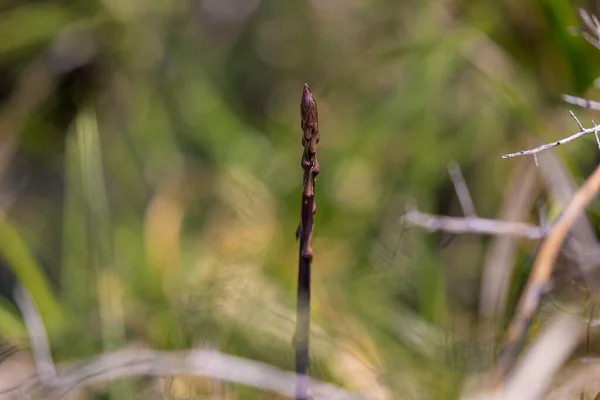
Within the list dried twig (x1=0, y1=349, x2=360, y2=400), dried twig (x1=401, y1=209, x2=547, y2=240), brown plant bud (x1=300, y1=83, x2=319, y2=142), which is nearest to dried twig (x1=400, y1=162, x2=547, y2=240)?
dried twig (x1=401, y1=209, x2=547, y2=240)

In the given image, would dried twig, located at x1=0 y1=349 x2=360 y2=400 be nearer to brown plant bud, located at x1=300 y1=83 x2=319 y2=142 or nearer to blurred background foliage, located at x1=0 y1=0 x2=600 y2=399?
blurred background foliage, located at x1=0 y1=0 x2=600 y2=399

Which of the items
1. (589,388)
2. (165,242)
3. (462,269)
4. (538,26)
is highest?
(538,26)

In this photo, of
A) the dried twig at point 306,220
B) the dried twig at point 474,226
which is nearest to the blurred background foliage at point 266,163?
the dried twig at point 474,226

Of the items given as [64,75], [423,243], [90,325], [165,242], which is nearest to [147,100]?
[64,75]

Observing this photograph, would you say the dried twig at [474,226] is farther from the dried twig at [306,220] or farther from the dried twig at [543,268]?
the dried twig at [306,220]

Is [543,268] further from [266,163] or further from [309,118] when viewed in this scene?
[266,163]

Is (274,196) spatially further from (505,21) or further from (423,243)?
(505,21)
